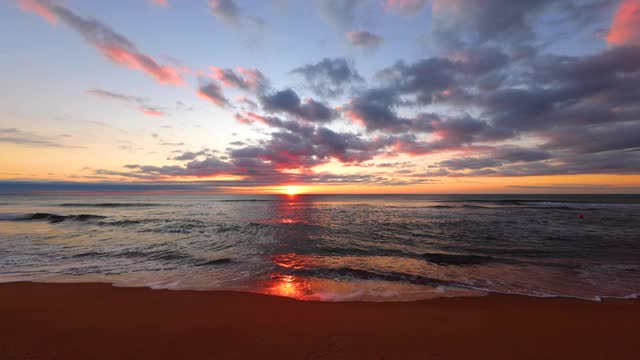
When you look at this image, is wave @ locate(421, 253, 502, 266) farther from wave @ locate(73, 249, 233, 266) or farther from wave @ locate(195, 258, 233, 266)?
wave @ locate(73, 249, 233, 266)

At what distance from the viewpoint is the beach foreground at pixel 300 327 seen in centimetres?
486

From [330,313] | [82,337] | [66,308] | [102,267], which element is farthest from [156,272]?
[330,313]

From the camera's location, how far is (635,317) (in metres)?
6.41

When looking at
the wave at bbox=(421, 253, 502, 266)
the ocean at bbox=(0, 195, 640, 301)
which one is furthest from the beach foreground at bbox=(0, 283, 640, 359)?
the wave at bbox=(421, 253, 502, 266)

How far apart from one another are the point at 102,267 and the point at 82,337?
7.31 meters

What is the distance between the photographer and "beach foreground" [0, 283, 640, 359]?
4.86 m

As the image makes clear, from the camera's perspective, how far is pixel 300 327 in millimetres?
5730

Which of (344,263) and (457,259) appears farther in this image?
(457,259)

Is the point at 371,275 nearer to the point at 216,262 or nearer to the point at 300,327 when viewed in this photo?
the point at 300,327

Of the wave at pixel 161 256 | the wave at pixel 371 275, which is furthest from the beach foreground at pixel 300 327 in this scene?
the wave at pixel 161 256

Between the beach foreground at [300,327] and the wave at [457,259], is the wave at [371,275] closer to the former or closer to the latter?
the beach foreground at [300,327]

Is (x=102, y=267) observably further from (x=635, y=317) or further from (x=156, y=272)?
(x=635, y=317)

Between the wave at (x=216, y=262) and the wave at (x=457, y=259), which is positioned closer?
the wave at (x=216, y=262)

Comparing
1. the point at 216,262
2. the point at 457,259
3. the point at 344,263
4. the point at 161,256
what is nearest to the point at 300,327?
the point at 344,263
